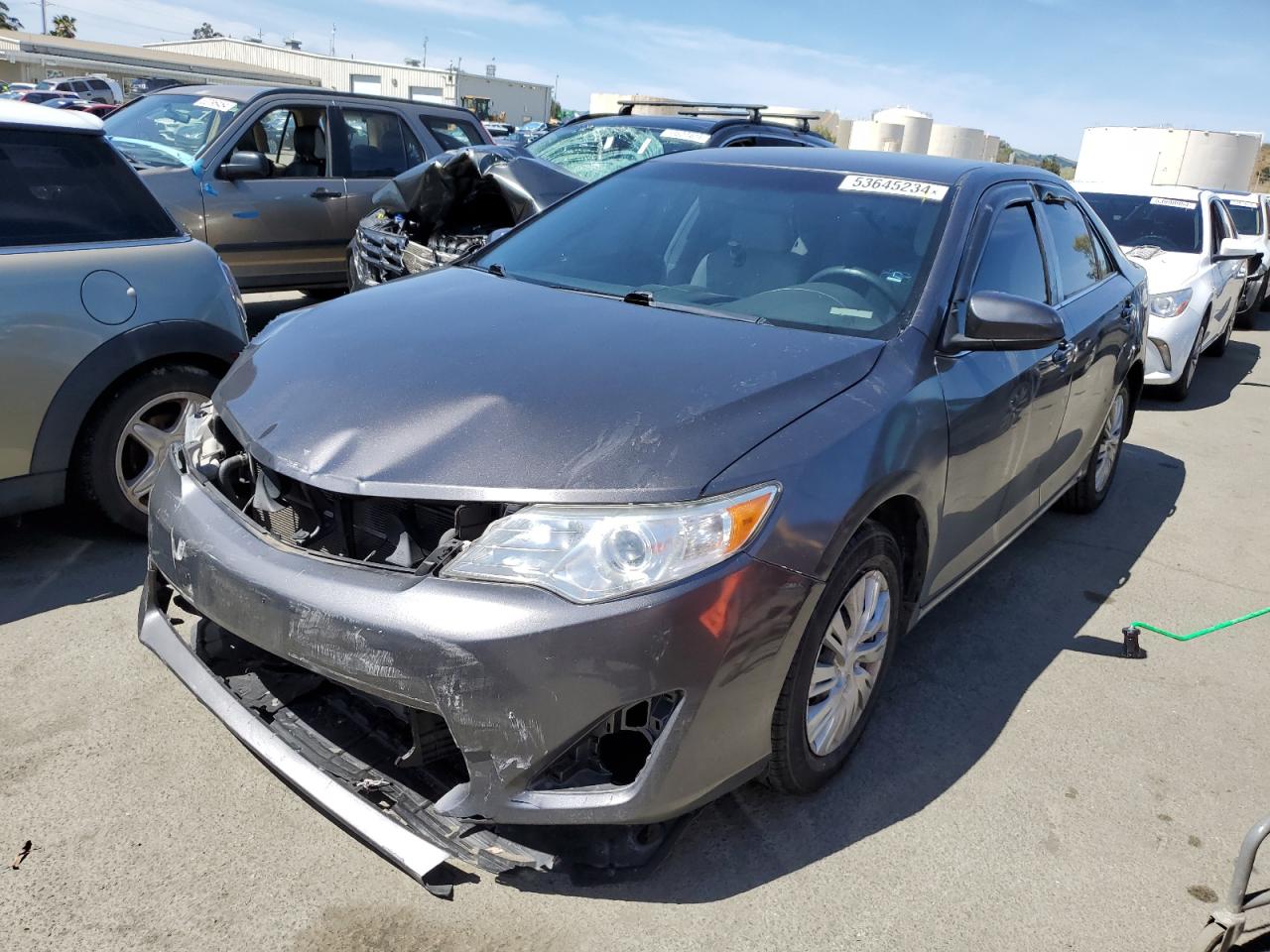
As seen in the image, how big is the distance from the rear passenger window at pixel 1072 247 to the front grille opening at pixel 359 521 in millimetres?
2905

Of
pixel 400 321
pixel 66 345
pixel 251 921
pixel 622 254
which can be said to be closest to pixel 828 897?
pixel 251 921

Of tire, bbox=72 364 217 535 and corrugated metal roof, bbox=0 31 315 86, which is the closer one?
tire, bbox=72 364 217 535

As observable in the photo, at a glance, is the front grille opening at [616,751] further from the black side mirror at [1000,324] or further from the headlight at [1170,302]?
the headlight at [1170,302]

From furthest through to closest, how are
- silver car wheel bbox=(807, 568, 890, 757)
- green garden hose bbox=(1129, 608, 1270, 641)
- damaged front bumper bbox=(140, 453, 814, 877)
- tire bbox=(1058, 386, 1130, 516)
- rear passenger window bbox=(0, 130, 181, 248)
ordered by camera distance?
tire bbox=(1058, 386, 1130, 516) → green garden hose bbox=(1129, 608, 1270, 641) → rear passenger window bbox=(0, 130, 181, 248) → silver car wheel bbox=(807, 568, 890, 757) → damaged front bumper bbox=(140, 453, 814, 877)

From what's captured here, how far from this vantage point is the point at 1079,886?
2531 mm

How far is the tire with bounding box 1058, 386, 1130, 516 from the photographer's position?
197 inches

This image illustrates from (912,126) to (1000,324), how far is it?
44.4 meters

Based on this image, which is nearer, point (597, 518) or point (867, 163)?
point (597, 518)

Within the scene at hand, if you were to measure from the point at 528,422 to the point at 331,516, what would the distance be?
20.6 inches

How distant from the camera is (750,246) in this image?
3.41 m

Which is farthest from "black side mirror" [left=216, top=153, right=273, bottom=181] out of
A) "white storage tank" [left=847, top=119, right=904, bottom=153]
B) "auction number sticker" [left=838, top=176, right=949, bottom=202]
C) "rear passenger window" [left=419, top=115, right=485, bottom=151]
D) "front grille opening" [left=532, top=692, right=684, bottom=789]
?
"white storage tank" [left=847, top=119, right=904, bottom=153]

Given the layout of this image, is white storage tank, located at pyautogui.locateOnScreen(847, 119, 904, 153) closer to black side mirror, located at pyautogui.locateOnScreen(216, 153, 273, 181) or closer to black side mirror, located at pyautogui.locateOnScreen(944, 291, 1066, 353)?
black side mirror, located at pyautogui.locateOnScreen(216, 153, 273, 181)

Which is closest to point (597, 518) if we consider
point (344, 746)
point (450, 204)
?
point (344, 746)

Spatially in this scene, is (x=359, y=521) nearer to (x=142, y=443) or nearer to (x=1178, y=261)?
(x=142, y=443)
